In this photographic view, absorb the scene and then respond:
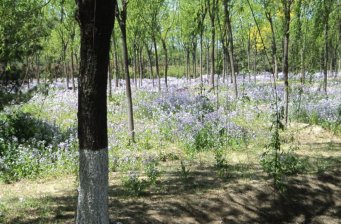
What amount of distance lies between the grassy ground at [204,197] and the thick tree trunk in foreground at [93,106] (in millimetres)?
1482

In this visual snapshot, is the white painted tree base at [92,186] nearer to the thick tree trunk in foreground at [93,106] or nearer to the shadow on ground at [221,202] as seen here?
the thick tree trunk in foreground at [93,106]

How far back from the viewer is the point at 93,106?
468 cm

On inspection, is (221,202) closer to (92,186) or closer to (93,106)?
(92,186)

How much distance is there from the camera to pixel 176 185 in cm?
816

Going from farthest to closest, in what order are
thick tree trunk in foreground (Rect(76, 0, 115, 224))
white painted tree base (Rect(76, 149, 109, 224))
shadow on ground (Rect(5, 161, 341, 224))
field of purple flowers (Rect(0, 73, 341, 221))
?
field of purple flowers (Rect(0, 73, 341, 221))
shadow on ground (Rect(5, 161, 341, 224))
white painted tree base (Rect(76, 149, 109, 224))
thick tree trunk in foreground (Rect(76, 0, 115, 224))

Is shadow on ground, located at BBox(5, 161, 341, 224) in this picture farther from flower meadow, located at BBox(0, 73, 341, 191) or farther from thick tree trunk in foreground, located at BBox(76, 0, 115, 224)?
thick tree trunk in foreground, located at BBox(76, 0, 115, 224)

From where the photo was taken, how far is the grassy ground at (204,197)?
263 inches

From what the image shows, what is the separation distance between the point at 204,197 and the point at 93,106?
11.9ft

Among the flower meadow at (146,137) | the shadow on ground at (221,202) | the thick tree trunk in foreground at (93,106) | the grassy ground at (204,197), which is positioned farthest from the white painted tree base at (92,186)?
the flower meadow at (146,137)

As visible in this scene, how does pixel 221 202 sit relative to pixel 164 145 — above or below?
below

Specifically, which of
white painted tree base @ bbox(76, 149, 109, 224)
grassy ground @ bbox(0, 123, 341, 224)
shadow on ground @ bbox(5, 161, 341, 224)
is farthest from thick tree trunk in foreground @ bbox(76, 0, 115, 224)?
grassy ground @ bbox(0, 123, 341, 224)

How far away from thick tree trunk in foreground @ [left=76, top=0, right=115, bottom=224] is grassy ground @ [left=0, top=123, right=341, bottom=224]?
4.86 feet

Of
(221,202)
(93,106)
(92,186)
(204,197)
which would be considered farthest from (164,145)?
(93,106)

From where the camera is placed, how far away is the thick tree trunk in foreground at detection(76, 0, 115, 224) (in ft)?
15.0
